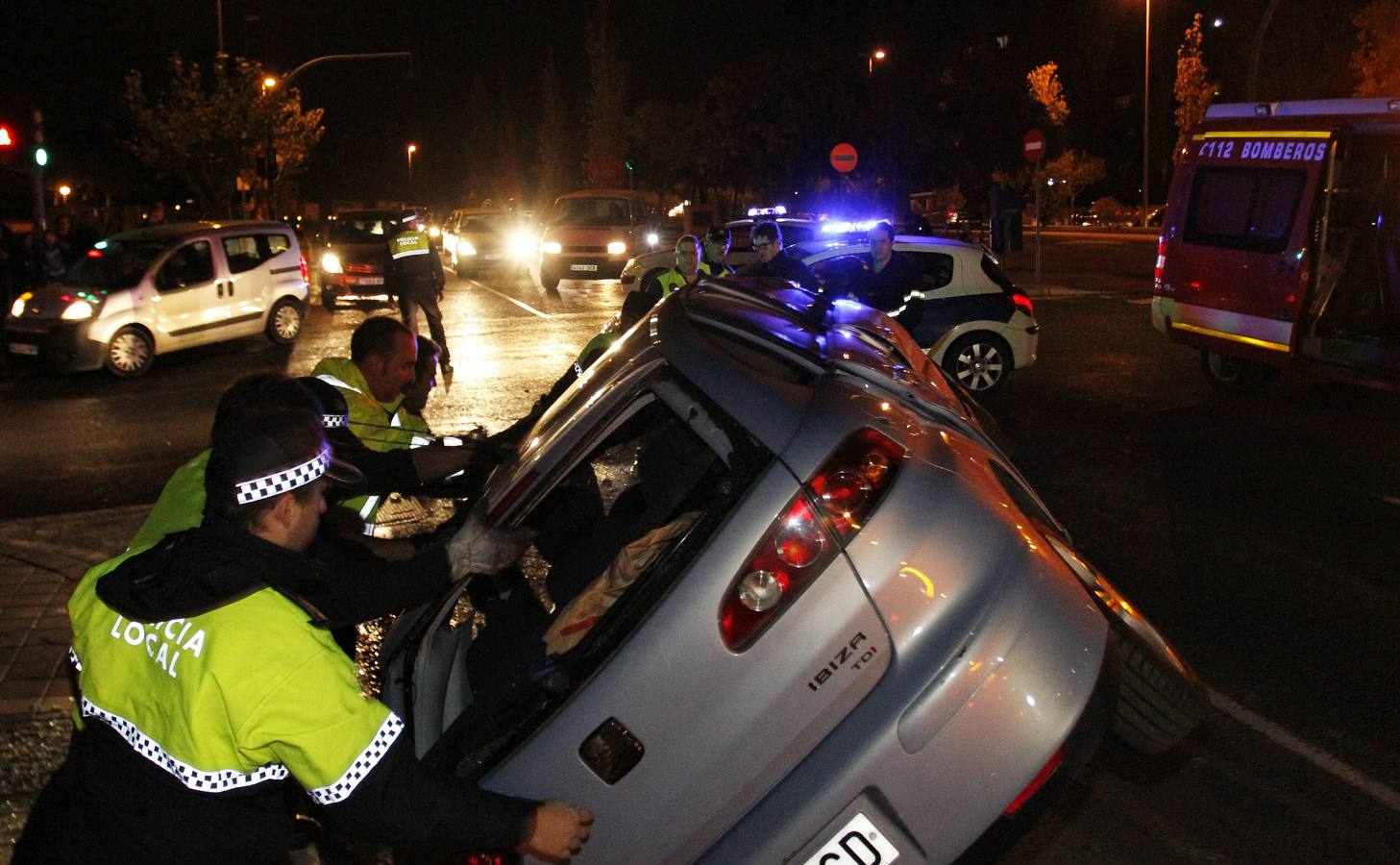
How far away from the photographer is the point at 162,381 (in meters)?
15.3

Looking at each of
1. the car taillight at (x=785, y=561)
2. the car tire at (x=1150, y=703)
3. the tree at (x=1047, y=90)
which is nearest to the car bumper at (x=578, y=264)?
the car tire at (x=1150, y=703)

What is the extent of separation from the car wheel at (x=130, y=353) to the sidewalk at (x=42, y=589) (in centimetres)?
735

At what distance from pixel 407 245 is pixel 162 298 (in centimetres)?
331

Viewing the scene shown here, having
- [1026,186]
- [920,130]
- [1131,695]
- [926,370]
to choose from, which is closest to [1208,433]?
[926,370]

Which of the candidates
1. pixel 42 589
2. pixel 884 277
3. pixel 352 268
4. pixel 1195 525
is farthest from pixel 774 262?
pixel 352 268

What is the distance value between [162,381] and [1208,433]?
36.6ft

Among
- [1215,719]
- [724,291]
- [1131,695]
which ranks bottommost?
[1215,719]

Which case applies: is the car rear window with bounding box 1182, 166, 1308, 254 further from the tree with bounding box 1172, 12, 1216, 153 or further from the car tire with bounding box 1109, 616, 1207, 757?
the tree with bounding box 1172, 12, 1216, 153

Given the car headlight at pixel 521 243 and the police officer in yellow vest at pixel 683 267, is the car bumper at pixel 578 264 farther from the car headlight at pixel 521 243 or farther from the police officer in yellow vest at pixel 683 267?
the police officer in yellow vest at pixel 683 267

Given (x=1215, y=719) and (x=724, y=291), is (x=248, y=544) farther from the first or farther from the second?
(x=1215, y=719)

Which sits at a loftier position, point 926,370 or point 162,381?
point 926,370

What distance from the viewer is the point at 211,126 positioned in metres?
38.3

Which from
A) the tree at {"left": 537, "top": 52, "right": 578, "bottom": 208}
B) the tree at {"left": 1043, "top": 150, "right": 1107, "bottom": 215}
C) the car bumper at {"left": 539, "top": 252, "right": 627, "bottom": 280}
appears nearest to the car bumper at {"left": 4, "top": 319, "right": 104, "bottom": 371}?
the car bumper at {"left": 539, "top": 252, "right": 627, "bottom": 280}

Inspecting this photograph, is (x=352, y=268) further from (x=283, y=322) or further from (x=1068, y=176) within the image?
(x=1068, y=176)
